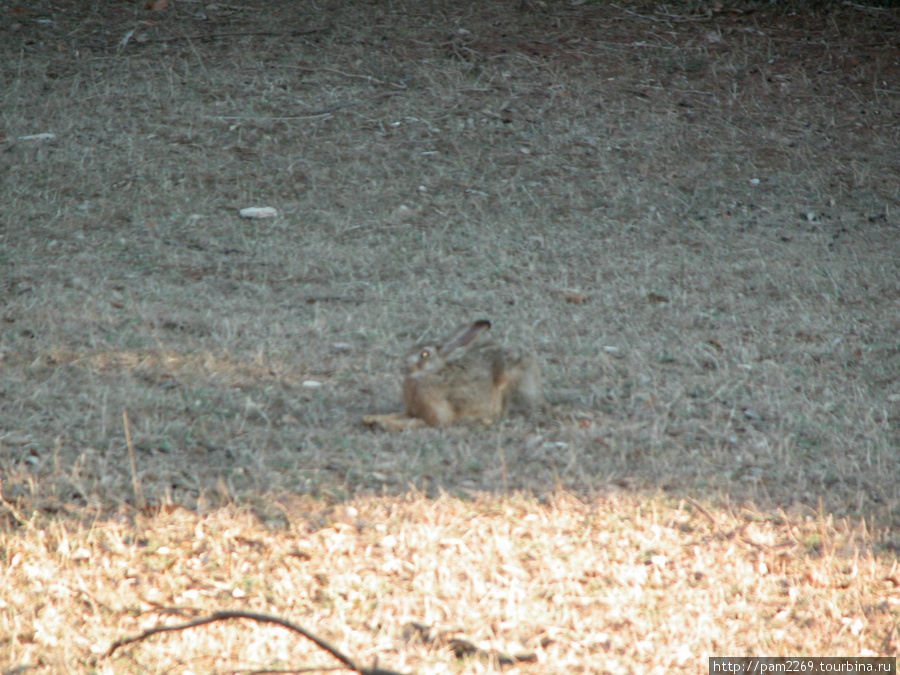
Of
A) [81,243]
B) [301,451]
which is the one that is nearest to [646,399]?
[301,451]

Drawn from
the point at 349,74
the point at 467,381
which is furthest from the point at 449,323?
the point at 349,74

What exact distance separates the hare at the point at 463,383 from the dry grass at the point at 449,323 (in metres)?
0.20

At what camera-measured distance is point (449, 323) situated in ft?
20.6

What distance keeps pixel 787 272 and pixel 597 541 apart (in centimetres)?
486

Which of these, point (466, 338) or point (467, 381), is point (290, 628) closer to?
point (467, 381)

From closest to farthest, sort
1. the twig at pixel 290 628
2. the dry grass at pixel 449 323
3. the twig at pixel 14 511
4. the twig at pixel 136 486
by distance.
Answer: the twig at pixel 290 628
the dry grass at pixel 449 323
the twig at pixel 14 511
the twig at pixel 136 486

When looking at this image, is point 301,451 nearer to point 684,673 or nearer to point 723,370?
point 684,673

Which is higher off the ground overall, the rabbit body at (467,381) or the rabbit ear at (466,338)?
the rabbit ear at (466,338)

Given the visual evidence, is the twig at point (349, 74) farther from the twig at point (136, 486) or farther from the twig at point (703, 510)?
the twig at point (703, 510)

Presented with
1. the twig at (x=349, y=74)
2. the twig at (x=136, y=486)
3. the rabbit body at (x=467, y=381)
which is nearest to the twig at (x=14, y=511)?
the twig at (x=136, y=486)

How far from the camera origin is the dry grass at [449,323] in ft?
10.6

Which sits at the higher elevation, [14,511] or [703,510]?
[703,510]

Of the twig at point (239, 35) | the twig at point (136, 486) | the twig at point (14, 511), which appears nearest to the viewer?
the twig at point (14, 511)

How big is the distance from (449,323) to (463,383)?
5.50ft
